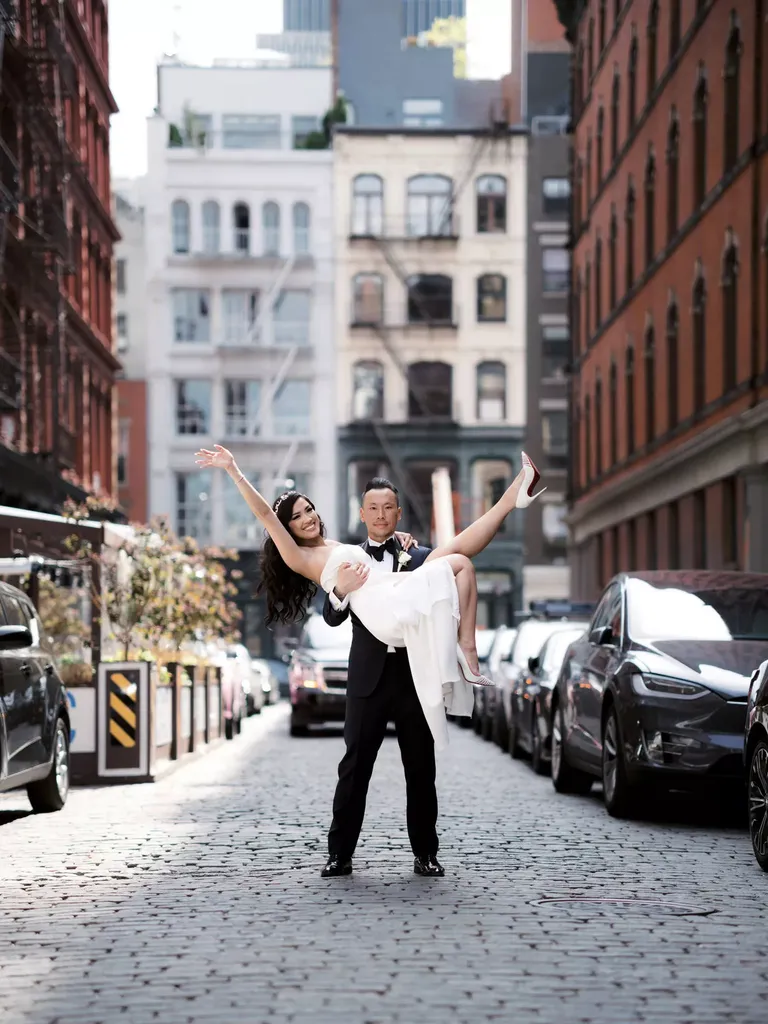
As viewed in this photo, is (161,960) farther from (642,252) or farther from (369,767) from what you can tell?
(642,252)

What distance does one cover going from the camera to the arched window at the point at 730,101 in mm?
30812

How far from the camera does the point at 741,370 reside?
29.8 m

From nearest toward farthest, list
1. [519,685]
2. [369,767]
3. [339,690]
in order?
[369,767] < [519,685] < [339,690]

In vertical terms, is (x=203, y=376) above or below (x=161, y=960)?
above

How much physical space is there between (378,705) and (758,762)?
2.22 m

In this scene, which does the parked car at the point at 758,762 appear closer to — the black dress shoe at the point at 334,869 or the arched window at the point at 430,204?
the black dress shoe at the point at 334,869

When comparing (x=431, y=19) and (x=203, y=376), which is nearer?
(x=203, y=376)

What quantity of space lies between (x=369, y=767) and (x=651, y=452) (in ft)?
98.2

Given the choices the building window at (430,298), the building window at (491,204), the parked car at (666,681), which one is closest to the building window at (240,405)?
the building window at (430,298)

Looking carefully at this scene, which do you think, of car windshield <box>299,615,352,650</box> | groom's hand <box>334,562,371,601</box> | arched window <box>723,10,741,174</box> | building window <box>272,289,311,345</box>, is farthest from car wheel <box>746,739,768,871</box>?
building window <box>272,289,311,345</box>

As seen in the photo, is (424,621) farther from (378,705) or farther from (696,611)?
(696,611)

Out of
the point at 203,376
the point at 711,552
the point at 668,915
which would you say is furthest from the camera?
the point at 203,376

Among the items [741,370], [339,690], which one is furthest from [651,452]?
[339,690]

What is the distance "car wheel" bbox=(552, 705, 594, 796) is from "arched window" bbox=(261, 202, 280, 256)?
178 ft
